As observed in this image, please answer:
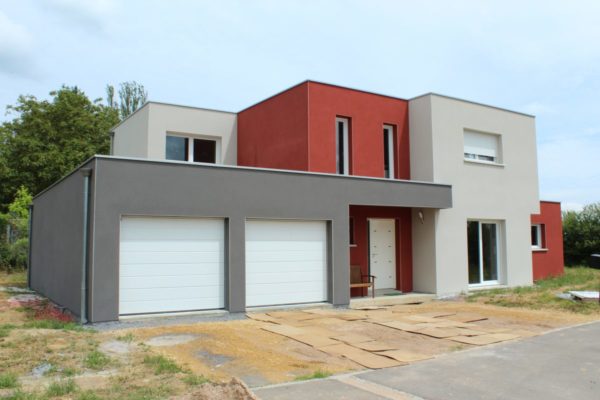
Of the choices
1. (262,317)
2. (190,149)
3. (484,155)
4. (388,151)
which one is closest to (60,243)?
(262,317)

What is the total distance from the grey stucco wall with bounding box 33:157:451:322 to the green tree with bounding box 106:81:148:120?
102 ft

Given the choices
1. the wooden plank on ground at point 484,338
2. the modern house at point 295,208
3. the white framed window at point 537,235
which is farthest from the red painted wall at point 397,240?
the white framed window at point 537,235

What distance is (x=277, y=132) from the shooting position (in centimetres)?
1531

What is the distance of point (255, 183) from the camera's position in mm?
11500

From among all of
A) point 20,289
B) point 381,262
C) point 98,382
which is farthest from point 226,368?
point 20,289

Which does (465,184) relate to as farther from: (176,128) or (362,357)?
(362,357)

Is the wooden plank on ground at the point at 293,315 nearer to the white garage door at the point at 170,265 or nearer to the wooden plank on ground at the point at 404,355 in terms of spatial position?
the white garage door at the point at 170,265

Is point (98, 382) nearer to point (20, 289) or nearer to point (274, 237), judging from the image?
point (274, 237)

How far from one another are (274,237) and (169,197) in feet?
8.85

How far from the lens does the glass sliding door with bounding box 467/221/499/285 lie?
16.3 metres

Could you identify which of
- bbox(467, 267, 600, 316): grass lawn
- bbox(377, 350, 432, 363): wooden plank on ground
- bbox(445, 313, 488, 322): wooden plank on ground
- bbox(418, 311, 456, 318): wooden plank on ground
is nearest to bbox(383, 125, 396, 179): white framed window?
bbox(467, 267, 600, 316): grass lawn

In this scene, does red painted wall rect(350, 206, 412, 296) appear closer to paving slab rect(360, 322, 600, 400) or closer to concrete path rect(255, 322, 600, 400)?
paving slab rect(360, 322, 600, 400)

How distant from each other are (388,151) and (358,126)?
5.24ft

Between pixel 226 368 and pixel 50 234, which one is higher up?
pixel 50 234
